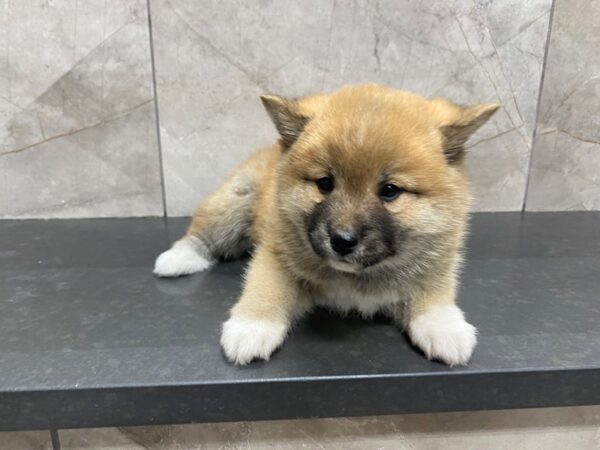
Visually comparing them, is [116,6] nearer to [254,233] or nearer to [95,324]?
[254,233]

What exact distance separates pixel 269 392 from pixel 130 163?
4.28 ft

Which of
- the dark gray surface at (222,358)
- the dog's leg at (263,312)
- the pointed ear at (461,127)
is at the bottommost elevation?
the dark gray surface at (222,358)

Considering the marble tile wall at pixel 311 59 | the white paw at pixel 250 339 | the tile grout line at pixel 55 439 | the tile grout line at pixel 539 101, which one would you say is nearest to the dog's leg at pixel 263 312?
the white paw at pixel 250 339

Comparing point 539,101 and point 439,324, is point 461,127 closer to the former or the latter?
point 439,324

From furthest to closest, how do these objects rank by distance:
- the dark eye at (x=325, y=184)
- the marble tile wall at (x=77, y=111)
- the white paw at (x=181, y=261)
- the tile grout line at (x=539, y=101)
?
the tile grout line at (x=539, y=101) < the marble tile wall at (x=77, y=111) < the white paw at (x=181, y=261) < the dark eye at (x=325, y=184)

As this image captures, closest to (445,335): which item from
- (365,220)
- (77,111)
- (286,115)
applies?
(365,220)

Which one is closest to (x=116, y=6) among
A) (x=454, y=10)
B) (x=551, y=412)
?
(x=454, y=10)

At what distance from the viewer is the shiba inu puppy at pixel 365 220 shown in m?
1.01

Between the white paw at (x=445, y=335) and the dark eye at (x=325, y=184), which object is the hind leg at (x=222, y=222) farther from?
the white paw at (x=445, y=335)

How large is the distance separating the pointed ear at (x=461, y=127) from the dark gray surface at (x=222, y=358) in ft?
1.51

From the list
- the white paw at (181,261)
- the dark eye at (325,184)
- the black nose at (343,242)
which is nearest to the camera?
the black nose at (343,242)

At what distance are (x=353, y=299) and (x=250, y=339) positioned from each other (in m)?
0.29

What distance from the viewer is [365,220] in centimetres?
99

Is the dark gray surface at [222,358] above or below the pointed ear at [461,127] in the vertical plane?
below
